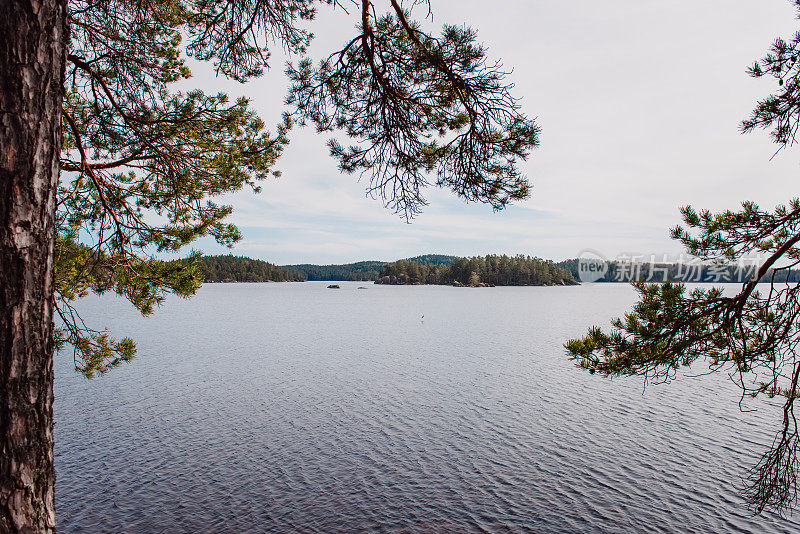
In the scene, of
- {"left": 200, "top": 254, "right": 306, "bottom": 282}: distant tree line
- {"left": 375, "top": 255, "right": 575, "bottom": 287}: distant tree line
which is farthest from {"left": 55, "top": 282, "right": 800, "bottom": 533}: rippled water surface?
{"left": 200, "top": 254, "right": 306, "bottom": 282}: distant tree line

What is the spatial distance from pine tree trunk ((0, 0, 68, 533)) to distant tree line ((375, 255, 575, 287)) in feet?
427

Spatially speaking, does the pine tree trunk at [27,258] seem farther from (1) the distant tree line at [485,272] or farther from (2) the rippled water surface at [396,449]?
(1) the distant tree line at [485,272]

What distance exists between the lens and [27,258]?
2092 millimetres

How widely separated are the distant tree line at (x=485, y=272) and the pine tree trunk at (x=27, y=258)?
13017cm

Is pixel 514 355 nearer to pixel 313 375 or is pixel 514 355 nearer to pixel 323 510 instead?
pixel 313 375

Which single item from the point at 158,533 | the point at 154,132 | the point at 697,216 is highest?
the point at 154,132

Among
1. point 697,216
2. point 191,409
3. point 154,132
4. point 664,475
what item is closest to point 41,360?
point 154,132

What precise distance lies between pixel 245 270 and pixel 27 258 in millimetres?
172100

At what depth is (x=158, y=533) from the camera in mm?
8711

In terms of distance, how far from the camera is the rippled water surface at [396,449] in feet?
30.9

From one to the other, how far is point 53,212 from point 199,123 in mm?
4690

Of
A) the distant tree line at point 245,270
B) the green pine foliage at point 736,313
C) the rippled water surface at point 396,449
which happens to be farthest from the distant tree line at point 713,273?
the distant tree line at point 245,270

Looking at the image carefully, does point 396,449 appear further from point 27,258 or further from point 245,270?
point 245,270

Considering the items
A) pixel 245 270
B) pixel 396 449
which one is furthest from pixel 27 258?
pixel 245 270
